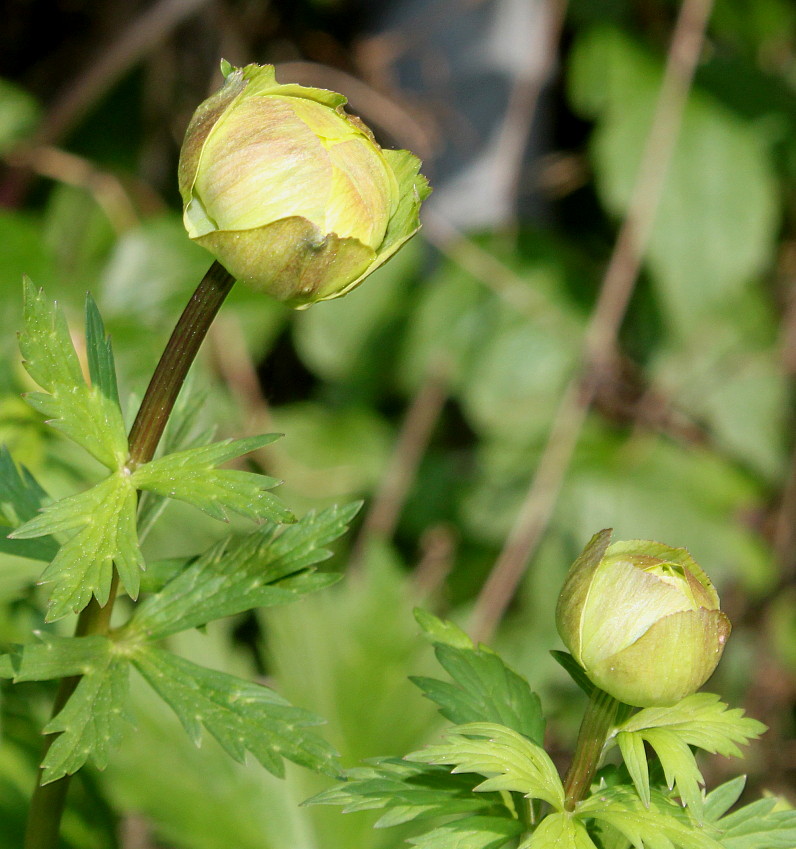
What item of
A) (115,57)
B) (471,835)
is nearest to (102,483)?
(471,835)

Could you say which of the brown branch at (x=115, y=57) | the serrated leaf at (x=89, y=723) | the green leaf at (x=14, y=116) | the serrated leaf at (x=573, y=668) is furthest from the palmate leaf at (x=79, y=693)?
the brown branch at (x=115, y=57)

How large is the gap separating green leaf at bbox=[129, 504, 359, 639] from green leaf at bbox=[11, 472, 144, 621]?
0.07 meters

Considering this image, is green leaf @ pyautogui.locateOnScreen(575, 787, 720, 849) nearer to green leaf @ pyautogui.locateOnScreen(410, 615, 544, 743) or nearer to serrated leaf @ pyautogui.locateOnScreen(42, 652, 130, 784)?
green leaf @ pyautogui.locateOnScreen(410, 615, 544, 743)

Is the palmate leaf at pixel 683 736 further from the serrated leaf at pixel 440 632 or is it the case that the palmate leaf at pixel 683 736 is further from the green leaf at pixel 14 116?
the green leaf at pixel 14 116

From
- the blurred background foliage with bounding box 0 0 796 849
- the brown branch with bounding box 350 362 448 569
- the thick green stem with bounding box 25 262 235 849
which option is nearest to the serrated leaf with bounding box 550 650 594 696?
the thick green stem with bounding box 25 262 235 849

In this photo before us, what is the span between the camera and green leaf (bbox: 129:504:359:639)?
19.9 inches

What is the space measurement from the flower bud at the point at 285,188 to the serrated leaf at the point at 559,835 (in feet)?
0.85

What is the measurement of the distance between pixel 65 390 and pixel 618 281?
113 centimetres

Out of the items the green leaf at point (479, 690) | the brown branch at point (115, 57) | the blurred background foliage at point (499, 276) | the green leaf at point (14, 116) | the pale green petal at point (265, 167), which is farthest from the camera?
the blurred background foliage at point (499, 276)

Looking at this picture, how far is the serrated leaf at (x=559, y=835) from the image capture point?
0.42m

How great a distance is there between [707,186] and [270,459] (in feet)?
2.73

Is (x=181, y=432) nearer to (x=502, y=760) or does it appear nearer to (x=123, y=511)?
(x=123, y=511)

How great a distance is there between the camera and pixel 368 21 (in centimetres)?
166

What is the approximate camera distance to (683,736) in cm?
47
